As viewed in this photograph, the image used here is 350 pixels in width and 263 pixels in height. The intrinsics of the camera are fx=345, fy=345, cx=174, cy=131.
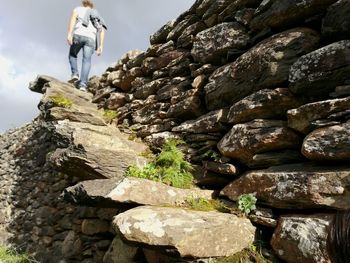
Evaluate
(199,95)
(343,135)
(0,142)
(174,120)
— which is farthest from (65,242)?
(0,142)

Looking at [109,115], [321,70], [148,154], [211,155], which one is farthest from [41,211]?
[321,70]

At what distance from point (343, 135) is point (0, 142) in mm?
12563

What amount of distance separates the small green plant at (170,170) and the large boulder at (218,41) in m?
1.85

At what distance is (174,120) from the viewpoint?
7.02 meters

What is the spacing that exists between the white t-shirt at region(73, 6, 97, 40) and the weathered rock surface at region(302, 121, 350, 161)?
331 inches

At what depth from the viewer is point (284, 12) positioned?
5.25 meters

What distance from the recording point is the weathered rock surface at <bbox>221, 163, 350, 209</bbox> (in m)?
3.95

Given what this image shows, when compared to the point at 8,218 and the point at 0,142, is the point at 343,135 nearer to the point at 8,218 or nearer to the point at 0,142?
the point at 8,218

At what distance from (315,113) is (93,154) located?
3.84m

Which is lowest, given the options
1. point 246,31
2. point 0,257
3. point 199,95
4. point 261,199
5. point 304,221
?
point 0,257

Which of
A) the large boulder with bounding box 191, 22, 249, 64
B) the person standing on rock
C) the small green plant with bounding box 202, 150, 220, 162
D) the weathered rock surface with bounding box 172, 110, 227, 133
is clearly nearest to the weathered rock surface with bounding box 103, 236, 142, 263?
the small green plant with bounding box 202, 150, 220, 162

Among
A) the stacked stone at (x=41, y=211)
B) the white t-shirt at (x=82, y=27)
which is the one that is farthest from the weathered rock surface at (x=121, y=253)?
the white t-shirt at (x=82, y=27)

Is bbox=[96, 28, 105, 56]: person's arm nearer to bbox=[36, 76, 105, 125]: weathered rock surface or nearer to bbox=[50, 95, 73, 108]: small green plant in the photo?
bbox=[36, 76, 105, 125]: weathered rock surface

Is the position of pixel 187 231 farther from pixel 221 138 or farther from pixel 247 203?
pixel 221 138
